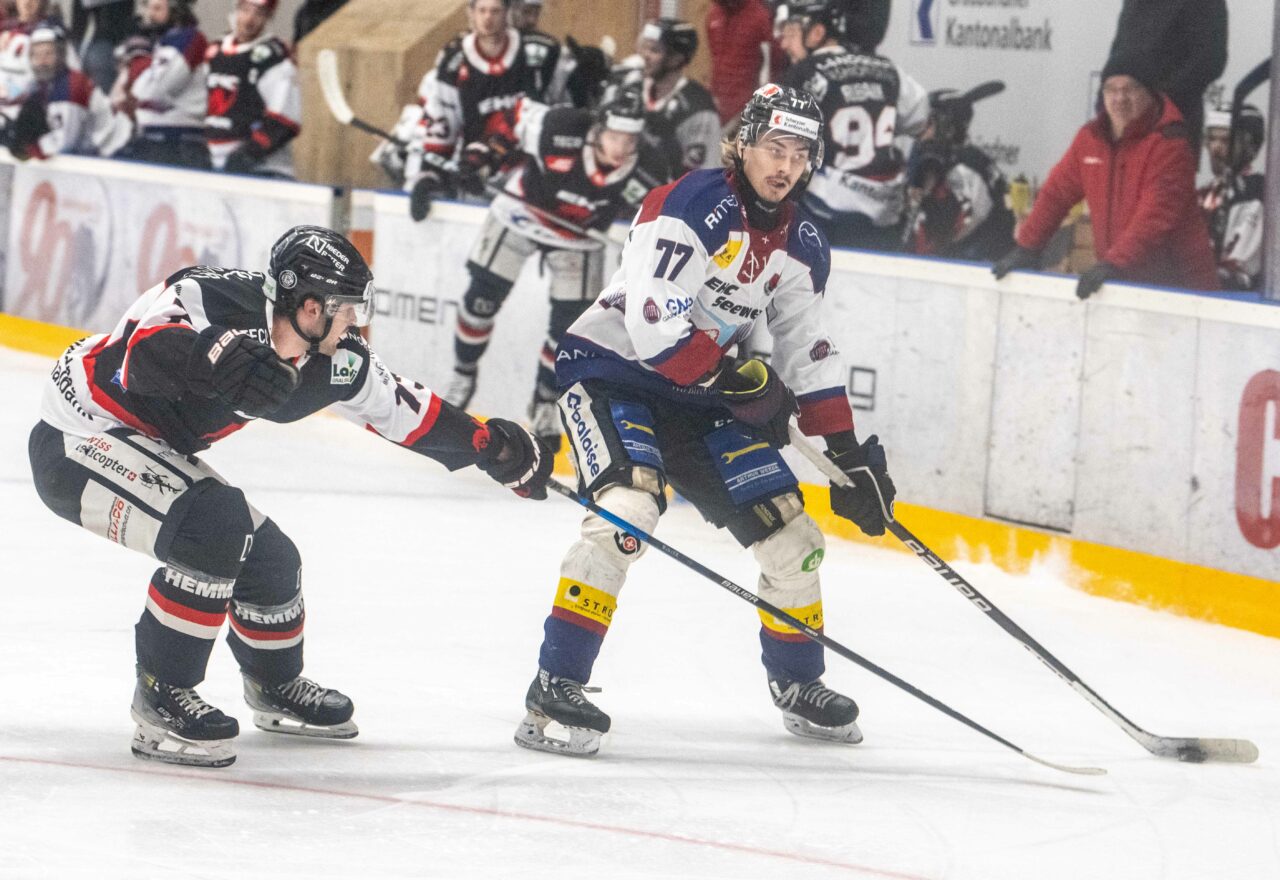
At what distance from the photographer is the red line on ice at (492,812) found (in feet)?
10.3

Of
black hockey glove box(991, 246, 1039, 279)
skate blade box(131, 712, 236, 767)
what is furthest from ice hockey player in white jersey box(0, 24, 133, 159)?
skate blade box(131, 712, 236, 767)

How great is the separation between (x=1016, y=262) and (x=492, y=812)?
295 centimetres

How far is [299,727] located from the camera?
372 centimetres

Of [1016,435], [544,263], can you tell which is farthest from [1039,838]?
[544,263]

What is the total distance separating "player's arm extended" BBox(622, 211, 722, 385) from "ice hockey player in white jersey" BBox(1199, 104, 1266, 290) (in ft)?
8.24

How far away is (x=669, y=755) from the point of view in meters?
3.76

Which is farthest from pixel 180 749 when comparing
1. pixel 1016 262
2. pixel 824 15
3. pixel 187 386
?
pixel 824 15

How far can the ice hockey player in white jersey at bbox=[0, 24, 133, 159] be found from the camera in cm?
914

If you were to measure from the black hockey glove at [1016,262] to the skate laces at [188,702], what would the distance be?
301 centimetres

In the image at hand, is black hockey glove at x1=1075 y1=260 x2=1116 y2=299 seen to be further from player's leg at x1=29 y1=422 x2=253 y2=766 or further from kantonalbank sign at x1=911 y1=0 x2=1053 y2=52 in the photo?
player's leg at x1=29 y1=422 x2=253 y2=766

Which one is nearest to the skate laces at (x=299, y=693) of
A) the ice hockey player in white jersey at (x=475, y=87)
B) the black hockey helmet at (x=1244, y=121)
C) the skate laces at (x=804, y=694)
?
the skate laces at (x=804, y=694)

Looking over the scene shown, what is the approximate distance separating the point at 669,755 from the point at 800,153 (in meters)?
1.15

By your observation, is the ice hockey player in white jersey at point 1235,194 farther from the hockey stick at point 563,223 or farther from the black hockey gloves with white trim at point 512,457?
the black hockey gloves with white trim at point 512,457

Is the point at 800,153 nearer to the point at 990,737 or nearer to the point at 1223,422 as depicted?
the point at 990,737
